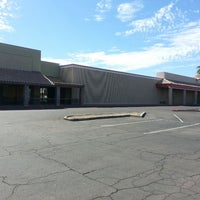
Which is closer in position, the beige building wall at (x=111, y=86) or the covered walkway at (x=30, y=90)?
the covered walkway at (x=30, y=90)

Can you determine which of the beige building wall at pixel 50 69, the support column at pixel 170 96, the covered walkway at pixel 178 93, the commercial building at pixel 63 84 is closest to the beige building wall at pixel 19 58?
the commercial building at pixel 63 84

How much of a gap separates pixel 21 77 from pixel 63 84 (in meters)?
5.54

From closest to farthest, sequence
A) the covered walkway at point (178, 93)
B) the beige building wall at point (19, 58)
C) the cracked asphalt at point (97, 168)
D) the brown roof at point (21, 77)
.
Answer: the cracked asphalt at point (97, 168)
the brown roof at point (21, 77)
the beige building wall at point (19, 58)
the covered walkway at point (178, 93)

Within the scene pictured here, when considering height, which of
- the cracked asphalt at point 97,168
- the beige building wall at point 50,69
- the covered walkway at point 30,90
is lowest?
the cracked asphalt at point 97,168

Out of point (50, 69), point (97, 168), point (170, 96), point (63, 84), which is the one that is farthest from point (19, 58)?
point (170, 96)

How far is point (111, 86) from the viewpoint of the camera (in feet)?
157

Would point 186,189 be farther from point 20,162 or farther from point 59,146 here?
point 59,146

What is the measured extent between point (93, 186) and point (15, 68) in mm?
33348

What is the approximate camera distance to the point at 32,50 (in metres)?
38.9

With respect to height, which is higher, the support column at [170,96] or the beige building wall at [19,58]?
the beige building wall at [19,58]

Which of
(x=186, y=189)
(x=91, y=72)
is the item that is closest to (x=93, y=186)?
(x=186, y=189)

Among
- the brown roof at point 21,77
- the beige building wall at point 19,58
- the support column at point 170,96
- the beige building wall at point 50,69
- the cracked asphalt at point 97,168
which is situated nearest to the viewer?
the cracked asphalt at point 97,168

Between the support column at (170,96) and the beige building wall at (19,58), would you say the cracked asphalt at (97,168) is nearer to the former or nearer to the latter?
the beige building wall at (19,58)

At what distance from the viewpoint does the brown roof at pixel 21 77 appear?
32.9m
